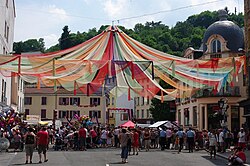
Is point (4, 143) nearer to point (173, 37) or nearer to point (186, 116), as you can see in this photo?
point (186, 116)

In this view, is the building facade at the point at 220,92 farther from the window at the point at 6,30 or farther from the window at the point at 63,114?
the window at the point at 63,114

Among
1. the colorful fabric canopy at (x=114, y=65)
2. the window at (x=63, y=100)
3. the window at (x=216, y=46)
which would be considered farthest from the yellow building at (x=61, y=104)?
the colorful fabric canopy at (x=114, y=65)

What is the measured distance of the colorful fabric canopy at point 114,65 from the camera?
1677 centimetres

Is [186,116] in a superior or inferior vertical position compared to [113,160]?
superior

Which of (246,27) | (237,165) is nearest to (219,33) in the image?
(246,27)

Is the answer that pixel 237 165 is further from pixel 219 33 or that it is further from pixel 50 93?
pixel 50 93

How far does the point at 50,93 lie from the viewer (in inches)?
2490

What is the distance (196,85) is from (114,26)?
16.3 feet

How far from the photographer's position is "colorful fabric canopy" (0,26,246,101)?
16.8m

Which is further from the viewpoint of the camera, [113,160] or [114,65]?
[114,65]

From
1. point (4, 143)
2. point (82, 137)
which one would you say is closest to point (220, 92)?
point (82, 137)

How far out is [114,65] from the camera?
689 inches

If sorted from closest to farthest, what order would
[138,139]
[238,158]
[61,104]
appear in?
[238,158], [138,139], [61,104]

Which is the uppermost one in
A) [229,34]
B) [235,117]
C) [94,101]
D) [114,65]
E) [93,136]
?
[229,34]
